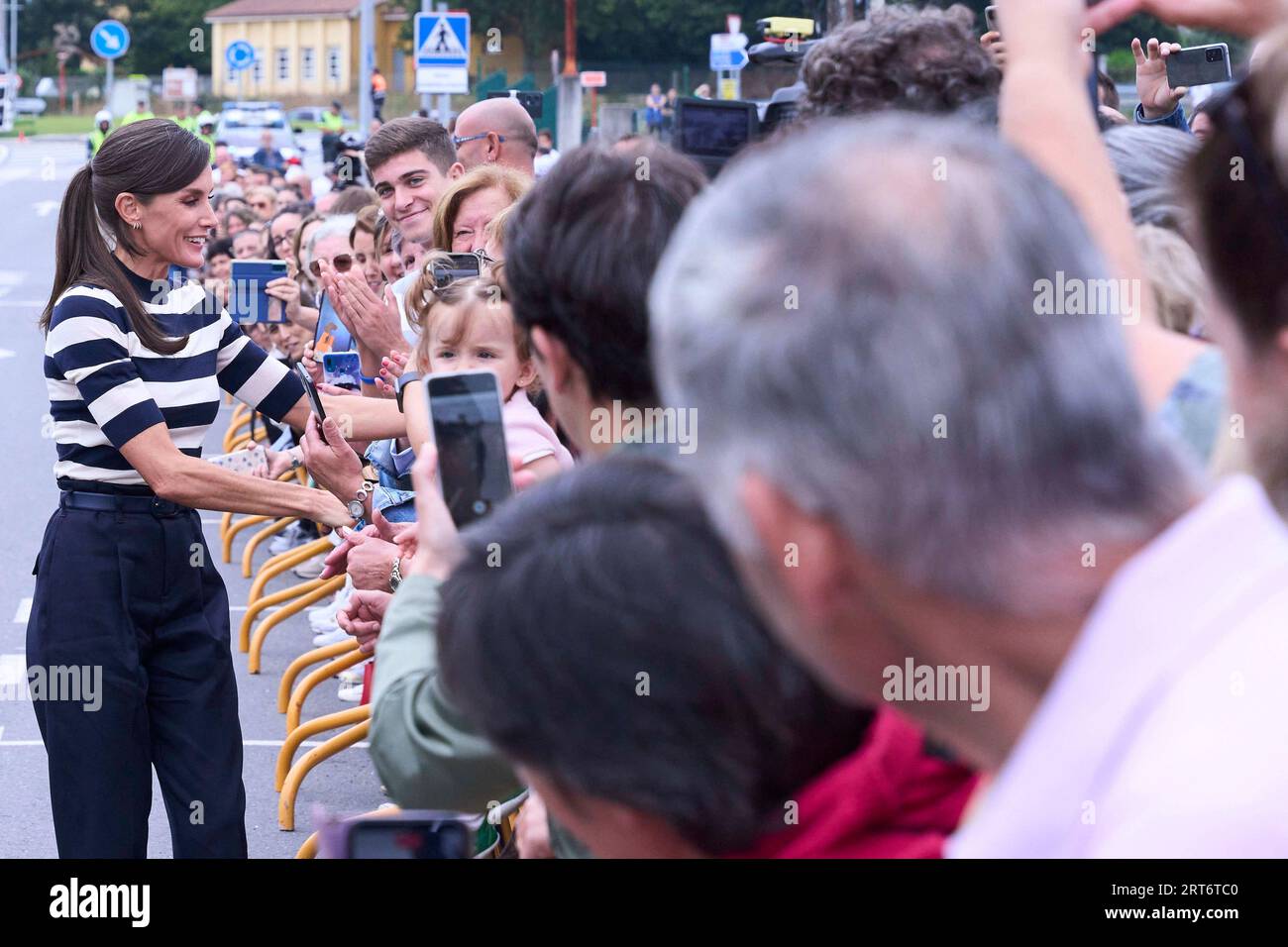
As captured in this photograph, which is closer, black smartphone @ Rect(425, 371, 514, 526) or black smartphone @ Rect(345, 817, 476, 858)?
black smartphone @ Rect(345, 817, 476, 858)

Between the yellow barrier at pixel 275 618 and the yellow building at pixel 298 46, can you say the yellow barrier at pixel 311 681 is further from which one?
the yellow building at pixel 298 46

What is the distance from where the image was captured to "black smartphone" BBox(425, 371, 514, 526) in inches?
83.2

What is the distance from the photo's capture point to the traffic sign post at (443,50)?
17906 millimetres

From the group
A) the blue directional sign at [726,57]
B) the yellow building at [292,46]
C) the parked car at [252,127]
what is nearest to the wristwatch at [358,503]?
the blue directional sign at [726,57]

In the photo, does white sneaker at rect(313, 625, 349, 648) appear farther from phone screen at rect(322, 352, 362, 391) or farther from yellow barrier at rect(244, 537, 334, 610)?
phone screen at rect(322, 352, 362, 391)

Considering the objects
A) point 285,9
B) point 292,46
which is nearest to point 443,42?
point 292,46

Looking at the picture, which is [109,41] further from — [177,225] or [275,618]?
[177,225]

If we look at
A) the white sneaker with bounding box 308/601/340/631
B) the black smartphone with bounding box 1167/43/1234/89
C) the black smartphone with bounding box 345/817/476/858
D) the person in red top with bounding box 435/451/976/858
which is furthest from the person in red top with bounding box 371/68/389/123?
the person in red top with bounding box 435/451/976/858

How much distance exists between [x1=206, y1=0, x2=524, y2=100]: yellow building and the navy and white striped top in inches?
3239

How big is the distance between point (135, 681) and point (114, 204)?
3.94 ft

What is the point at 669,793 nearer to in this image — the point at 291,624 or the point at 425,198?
the point at 425,198

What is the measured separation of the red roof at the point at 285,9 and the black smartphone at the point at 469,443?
9166 centimetres

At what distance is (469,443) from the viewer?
2172 mm

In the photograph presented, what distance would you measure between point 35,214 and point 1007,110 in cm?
3567
